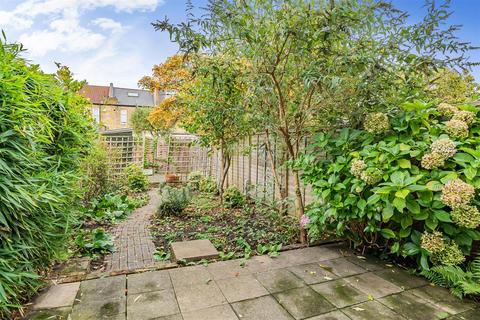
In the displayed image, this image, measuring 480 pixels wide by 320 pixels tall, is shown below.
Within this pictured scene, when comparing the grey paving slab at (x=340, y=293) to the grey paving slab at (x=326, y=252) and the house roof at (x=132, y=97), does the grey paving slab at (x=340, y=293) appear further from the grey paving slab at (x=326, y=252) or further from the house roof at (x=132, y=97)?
the house roof at (x=132, y=97)

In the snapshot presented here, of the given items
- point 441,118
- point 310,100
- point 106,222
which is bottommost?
point 106,222

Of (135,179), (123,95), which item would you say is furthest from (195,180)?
(123,95)

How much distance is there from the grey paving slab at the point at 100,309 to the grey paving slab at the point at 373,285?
181cm

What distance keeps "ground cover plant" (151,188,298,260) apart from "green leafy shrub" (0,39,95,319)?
121 centimetres

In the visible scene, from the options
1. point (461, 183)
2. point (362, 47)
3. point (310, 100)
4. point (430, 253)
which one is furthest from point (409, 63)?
point (430, 253)

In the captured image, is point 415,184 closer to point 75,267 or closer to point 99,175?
point 75,267

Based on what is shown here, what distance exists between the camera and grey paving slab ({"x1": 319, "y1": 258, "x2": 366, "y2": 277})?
7.87 ft

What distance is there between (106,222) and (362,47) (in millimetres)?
4353

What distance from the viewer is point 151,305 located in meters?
1.85

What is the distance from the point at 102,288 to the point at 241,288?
1.10m

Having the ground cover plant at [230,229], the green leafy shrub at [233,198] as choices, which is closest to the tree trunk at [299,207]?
the ground cover plant at [230,229]

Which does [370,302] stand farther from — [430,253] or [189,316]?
[189,316]

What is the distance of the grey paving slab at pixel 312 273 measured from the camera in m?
2.27

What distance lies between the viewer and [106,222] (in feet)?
14.1
